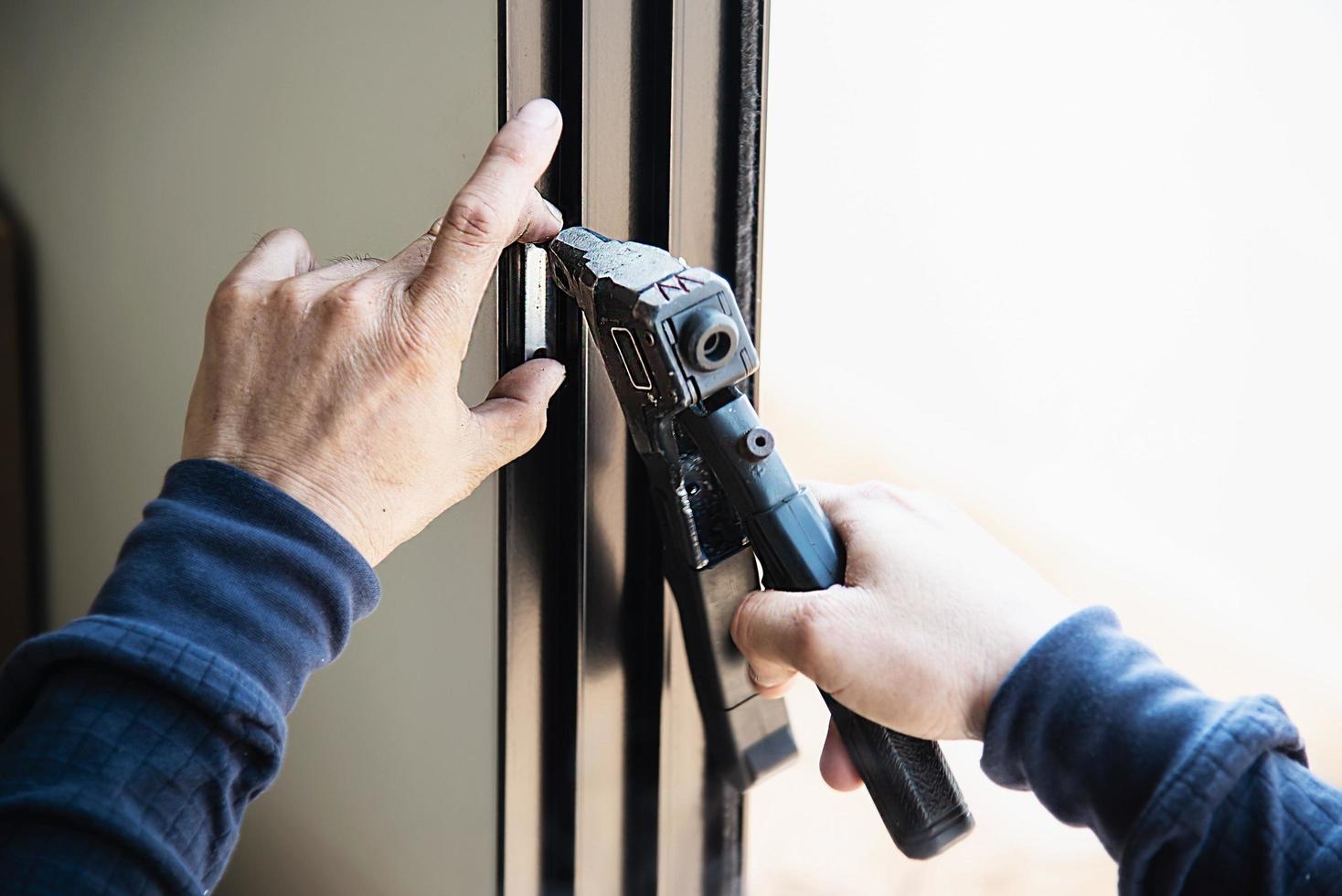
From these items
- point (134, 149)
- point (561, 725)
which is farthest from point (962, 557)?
point (134, 149)

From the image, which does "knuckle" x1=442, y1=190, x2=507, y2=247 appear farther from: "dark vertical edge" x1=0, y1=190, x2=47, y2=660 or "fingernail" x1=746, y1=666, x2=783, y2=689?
"dark vertical edge" x1=0, y1=190, x2=47, y2=660

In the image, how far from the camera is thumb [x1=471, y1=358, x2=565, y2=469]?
0.59 meters

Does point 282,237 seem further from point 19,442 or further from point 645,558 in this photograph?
point 19,442

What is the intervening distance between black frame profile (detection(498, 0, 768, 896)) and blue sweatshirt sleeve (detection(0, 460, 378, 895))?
204mm

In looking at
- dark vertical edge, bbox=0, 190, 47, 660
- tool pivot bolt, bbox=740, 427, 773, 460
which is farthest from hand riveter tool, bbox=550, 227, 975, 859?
dark vertical edge, bbox=0, 190, 47, 660

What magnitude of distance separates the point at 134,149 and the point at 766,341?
0.73 m

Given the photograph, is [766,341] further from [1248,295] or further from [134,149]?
[134,149]

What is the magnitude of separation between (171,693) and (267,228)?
0.55 m

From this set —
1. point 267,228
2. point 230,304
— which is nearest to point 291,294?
point 230,304

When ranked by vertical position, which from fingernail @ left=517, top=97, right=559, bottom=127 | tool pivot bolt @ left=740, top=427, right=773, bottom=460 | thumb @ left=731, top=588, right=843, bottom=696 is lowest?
thumb @ left=731, top=588, right=843, bottom=696

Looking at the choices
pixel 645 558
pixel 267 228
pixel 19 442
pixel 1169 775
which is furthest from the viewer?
pixel 19 442

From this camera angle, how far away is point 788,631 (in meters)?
0.55

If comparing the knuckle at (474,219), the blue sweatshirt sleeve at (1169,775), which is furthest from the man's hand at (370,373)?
→ the blue sweatshirt sleeve at (1169,775)

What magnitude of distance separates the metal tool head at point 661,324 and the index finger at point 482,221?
4 centimetres
